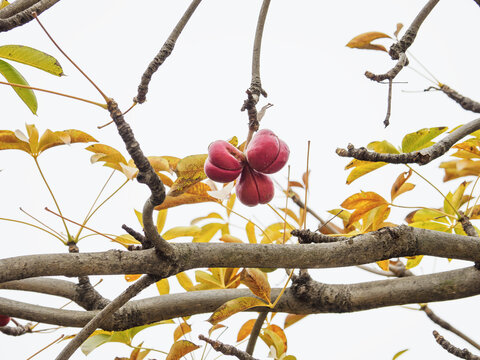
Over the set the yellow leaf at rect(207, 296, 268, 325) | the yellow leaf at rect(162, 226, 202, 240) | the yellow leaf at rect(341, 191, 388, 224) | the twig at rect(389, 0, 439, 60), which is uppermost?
the twig at rect(389, 0, 439, 60)

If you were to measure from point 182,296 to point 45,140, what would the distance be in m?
0.31

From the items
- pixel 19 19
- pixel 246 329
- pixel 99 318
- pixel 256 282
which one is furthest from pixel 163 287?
pixel 19 19

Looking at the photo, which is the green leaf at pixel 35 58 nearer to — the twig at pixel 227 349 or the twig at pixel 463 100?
the twig at pixel 227 349

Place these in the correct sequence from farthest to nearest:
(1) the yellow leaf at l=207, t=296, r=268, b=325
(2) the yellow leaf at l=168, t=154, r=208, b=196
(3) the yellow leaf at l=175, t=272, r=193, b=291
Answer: (3) the yellow leaf at l=175, t=272, r=193, b=291 → (1) the yellow leaf at l=207, t=296, r=268, b=325 → (2) the yellow leaf at l=168, t=154, r=208, b=196

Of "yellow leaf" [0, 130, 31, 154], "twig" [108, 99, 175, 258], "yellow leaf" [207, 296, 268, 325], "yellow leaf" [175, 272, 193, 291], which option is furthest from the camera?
"yellow leaf" [175, 272, 193, 291]

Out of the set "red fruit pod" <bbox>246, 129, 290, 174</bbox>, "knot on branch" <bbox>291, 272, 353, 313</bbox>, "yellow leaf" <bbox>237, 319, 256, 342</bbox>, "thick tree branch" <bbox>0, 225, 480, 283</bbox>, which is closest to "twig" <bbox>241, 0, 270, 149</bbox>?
"red fruit pod" <bbox>246, 129, 290, 174</bbox>

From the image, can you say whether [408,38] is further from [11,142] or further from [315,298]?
[11,142]

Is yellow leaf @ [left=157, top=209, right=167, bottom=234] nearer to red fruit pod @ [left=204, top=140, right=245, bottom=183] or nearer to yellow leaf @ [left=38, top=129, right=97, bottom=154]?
yellow leaf @ [left=38, top=129, right=97, bottom=154]

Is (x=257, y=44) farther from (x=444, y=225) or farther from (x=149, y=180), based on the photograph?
(x=444, y=225)

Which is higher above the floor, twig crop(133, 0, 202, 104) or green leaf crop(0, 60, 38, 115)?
green leaf crop(0, 60, 38, 115)

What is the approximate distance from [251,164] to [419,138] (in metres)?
0.26

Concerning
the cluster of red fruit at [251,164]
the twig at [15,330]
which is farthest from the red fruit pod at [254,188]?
the twig at [15,330]

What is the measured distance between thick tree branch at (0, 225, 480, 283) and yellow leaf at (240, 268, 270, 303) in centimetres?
11

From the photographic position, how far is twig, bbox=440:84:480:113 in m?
0.75
